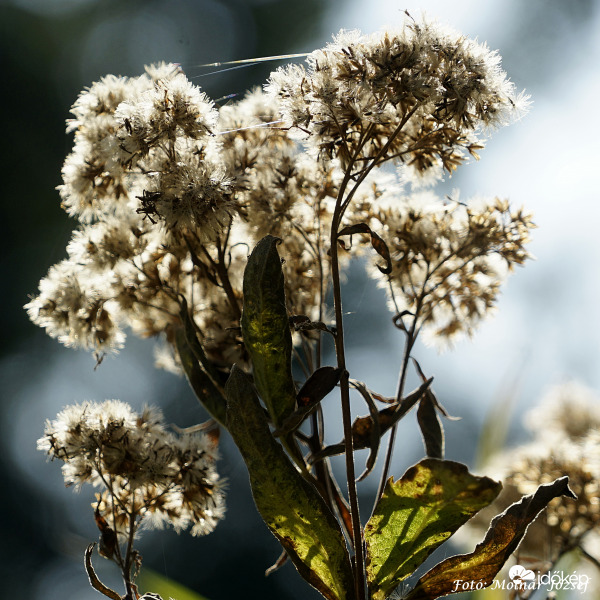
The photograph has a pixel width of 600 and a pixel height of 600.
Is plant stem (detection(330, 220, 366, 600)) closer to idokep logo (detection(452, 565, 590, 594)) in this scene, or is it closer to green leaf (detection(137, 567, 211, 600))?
idokep logo (detection(452, 565, 590, 594))

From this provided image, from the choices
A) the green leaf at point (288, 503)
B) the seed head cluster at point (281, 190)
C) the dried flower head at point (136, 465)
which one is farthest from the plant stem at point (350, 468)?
the dried flower head at point (136, 465)

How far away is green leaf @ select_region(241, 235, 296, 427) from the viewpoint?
2.29 feet

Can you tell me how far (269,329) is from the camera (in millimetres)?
711

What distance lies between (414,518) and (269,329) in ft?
0.79

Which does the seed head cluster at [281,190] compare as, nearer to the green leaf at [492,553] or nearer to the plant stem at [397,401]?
the plant stem at [397,401]

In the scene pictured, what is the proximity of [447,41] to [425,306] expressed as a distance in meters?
0.40

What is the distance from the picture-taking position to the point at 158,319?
1.09 m

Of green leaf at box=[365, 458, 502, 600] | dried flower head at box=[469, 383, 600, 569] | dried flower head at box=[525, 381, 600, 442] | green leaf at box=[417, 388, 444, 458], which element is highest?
dried flower head at box=[525, 381, 600, 442]

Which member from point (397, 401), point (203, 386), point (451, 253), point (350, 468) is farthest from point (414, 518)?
point (451, 253)

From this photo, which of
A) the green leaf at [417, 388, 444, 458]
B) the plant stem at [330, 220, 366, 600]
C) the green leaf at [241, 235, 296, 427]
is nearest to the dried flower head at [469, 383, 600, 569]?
the green leaf at [417, 388, 444, 458]

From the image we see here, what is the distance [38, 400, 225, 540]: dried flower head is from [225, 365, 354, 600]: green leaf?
235 millimetres

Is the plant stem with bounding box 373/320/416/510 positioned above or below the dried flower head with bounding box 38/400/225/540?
above

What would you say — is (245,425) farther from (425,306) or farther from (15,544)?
(15,544)

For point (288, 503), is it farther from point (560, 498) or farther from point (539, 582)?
point (560, 498)
